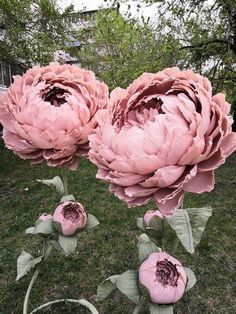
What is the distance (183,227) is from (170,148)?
158 mm

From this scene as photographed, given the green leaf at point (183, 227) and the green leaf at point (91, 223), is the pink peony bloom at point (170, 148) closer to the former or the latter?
the green leaf at point (183, 227)

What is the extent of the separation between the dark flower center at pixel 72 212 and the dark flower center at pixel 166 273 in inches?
9.0

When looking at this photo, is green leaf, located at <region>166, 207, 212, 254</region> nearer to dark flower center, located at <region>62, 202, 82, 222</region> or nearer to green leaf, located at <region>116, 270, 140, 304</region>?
green leaf, located at <region>116, 270, 140, 304</region>

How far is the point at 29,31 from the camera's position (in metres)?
8.68

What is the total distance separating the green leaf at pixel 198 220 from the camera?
2.07 ft

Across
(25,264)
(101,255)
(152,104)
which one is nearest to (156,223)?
(152,104)

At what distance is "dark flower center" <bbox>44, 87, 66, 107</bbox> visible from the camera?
2.50ft

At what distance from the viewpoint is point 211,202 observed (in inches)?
253

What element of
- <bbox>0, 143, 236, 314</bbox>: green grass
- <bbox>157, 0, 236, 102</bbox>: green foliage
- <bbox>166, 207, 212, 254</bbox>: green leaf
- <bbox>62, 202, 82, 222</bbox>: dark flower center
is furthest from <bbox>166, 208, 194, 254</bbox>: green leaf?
<bbox>157, 0, 236, 102</bbox>: green foliage

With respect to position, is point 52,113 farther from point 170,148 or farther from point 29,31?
point 29,31

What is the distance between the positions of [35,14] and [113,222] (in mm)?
5731

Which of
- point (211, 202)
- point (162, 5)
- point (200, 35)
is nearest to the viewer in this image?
point (211, 202)

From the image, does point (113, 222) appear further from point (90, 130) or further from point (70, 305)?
point (90, 130)

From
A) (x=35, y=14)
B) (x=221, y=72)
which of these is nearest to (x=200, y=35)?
(x=221, y=72)
